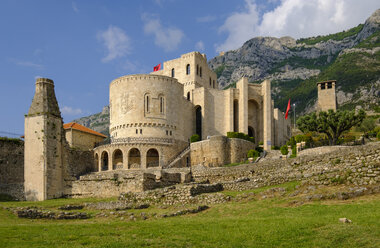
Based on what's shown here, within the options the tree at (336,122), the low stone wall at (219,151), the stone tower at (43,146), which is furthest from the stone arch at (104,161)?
the tree at (336,122)

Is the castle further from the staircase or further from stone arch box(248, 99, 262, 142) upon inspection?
stone arch box(248, 99, 262, 142)

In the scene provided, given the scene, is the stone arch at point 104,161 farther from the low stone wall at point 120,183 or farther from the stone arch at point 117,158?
the low stone wall at point 120,183

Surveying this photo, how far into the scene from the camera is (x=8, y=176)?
41844 millimetres

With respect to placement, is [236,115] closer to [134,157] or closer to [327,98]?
[134,157]

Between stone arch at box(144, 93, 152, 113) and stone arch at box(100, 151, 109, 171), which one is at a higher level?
stone arch at box(144, 93, 152, 113)

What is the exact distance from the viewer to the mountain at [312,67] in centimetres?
12862

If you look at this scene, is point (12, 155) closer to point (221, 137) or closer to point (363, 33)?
point (221, 137)

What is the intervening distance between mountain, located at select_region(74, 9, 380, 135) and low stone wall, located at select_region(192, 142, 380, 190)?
309 ft

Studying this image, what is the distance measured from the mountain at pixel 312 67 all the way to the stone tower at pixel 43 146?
99036 millimetres

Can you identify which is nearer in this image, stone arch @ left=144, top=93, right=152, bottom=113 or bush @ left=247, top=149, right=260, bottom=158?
bush @ left=247, top=149, right=260, bottom=158

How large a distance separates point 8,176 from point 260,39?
553 feet

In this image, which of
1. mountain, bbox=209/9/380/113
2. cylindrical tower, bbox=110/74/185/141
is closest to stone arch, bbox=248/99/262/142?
cylindrical tower, bbox=110/74/185/141

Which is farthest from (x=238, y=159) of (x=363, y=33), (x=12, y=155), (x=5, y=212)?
(x=363, y=33)

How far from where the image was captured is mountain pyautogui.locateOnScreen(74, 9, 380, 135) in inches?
5064
